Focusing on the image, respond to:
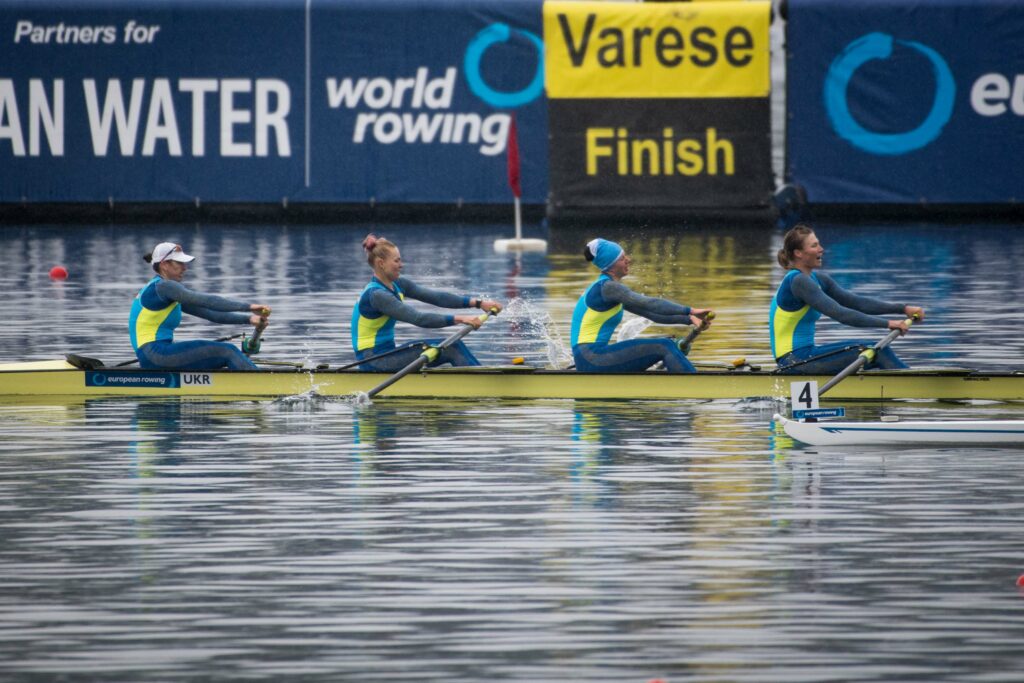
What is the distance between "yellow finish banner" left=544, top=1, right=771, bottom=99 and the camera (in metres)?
33.3

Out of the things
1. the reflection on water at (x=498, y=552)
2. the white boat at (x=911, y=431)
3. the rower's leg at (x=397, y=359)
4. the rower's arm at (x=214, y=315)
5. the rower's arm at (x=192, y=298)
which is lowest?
the reflection on water at (x=498, y=552)

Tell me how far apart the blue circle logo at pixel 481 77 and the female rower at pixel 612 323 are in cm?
2037

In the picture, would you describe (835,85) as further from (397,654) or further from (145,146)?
(397,654)

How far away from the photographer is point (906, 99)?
35.1m

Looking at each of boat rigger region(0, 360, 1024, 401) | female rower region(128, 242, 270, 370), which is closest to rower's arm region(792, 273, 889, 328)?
boat rigger region(0, 360, 1024, 401)

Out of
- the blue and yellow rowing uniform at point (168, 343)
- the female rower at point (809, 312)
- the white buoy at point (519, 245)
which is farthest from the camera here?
the white buoy at point (519, 245)

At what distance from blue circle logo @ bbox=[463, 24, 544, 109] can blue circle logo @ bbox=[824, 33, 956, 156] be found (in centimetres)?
489

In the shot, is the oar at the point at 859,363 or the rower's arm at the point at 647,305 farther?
the rower's arm at the point at 647,305

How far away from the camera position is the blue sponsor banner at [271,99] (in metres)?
36.2

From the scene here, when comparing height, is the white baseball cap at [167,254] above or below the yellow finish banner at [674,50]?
below

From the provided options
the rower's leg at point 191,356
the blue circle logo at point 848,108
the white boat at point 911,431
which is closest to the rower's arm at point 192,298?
the rower's leg at point 191,356

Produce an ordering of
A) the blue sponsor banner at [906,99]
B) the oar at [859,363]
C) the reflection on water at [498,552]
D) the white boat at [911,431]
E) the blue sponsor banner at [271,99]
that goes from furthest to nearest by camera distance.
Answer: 1. the blue sponsor banner at [271,99]
2. the blue sponsor banner at [906,99]
3. the oar at [859,363]
4. the white boat at [911,431]
5. the reflection on water at [498,552]

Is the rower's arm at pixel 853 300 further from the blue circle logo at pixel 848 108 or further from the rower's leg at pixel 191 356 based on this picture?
the blue circle logo at pixel 848 108

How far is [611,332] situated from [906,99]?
20.3 meters
